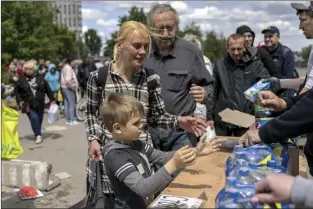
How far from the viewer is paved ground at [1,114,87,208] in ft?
15.1

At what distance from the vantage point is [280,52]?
5.95 meters

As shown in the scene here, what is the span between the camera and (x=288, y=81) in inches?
144

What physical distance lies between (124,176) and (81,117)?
8.95 metres

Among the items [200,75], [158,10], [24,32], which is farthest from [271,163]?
[24,32]

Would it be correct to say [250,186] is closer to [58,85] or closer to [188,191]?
[188,191]

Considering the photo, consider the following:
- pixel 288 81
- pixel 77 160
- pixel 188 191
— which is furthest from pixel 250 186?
pixel 77 160

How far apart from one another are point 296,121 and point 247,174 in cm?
37

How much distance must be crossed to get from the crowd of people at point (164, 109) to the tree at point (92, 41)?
84512mm

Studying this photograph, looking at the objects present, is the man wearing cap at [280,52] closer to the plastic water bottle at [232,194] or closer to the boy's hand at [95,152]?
the boy's hand at [95,152]

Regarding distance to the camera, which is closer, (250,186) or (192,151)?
(250,186)

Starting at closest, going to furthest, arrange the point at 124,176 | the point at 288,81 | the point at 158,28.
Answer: the point at 124,176
the point at 158,28
the point at 288,81

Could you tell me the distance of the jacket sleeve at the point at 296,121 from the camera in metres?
1.67

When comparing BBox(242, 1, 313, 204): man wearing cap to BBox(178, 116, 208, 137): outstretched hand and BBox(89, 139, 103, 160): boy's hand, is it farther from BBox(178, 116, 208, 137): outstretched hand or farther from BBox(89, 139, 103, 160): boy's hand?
BBox(89, 139, 103, 160): boy's hand

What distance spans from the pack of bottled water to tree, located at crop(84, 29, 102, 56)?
86682mm
